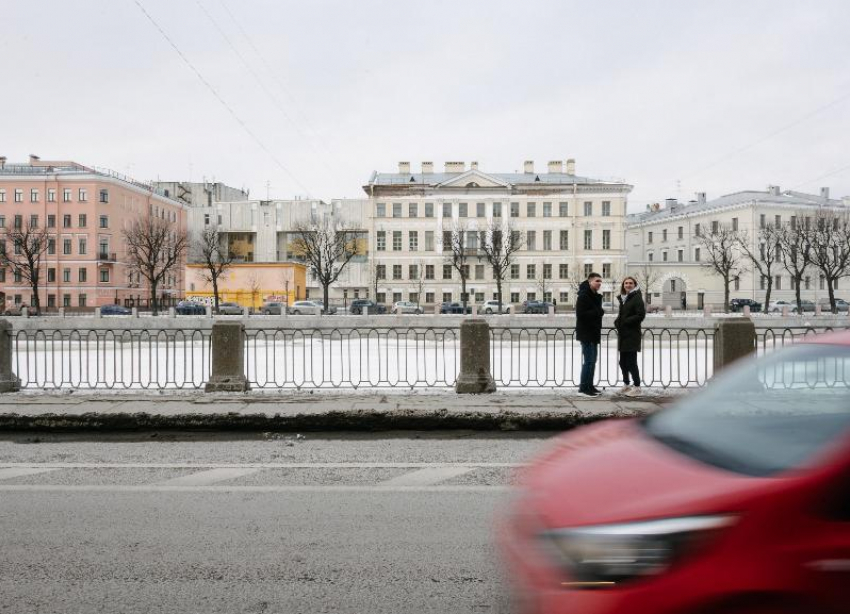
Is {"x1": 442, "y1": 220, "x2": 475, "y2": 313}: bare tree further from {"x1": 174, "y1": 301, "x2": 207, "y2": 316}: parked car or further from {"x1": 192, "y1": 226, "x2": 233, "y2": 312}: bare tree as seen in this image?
{"x1": 174, "y1": 301, "x2": 207, "y2": 316}: parked car

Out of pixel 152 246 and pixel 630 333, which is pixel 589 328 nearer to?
pixel 630 333

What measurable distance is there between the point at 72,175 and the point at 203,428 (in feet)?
261

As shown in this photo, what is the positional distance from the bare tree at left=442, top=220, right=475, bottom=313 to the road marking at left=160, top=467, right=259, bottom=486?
6746 centimetres

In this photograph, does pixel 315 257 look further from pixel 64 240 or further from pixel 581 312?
pixel 581 312

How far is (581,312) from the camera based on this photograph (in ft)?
37.0

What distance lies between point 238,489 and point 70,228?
8257 centimetres

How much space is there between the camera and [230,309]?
2079 inches

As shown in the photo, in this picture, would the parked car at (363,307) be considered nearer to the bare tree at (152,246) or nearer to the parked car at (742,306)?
the bare tree at (152,246)


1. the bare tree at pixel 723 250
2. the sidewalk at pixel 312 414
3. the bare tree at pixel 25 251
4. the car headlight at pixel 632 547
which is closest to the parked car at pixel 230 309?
the bare tree at pixel 25 251

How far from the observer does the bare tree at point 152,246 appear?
6825 cm

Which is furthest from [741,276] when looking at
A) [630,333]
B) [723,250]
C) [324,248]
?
[630,333]

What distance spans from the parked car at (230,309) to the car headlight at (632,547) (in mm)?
47881

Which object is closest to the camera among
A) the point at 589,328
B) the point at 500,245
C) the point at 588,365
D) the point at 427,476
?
the point at 427,476

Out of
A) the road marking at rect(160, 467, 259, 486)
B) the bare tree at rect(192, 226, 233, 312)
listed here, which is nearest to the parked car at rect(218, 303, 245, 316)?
the bare tree at rect(192, 226, 233, 312)
